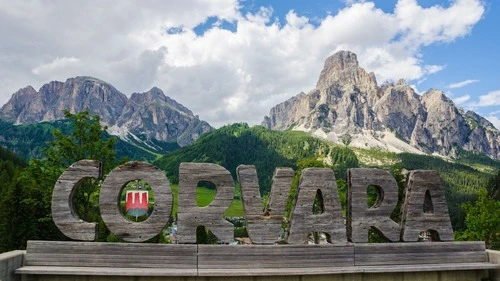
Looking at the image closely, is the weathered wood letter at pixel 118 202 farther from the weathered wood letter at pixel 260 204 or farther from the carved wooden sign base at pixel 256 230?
the weathered wood letter at pixel 260 204

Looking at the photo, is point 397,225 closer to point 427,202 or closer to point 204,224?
point 427,202

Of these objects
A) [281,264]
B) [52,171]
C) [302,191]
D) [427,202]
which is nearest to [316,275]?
[281,264]

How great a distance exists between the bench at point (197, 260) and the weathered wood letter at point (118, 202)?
0.97 ft

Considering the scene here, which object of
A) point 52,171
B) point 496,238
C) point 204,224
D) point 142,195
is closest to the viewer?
point 204,224

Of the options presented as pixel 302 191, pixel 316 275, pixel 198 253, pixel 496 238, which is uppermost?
pixel 302 191

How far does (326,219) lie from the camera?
8.56m

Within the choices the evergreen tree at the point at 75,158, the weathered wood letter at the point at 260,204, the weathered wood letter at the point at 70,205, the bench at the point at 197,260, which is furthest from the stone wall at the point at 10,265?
the evergreen tree at the point at 75,158

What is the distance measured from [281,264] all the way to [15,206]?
1216 inches

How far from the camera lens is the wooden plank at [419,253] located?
847cm

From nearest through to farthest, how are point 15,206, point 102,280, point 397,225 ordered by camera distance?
point 102,280, point 397,225, point 15,206

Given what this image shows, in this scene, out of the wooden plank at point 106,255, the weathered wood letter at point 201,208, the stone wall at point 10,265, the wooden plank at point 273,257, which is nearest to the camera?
the stone wall at point 10,265

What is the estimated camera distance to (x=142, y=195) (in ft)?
61.4

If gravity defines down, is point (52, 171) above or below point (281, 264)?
above

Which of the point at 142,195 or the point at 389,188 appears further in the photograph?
the point at 142,195
